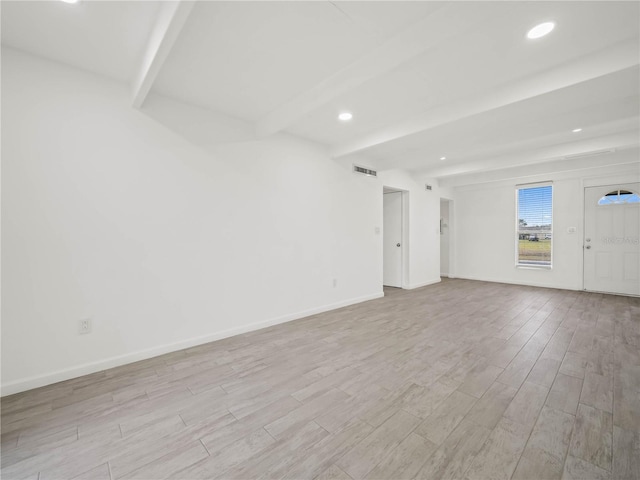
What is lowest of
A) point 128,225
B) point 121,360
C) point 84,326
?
point 121,360

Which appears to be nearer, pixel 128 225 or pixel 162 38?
pixel 162 38

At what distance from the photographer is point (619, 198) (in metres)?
5.48

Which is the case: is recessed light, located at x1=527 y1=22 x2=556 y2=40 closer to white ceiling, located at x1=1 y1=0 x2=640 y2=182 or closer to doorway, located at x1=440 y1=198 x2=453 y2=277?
white ceiling, located at x1=1 y1=0 x2=640 y2=182

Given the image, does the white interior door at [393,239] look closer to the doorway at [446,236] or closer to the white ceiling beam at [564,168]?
the white ceiling beam at [564,168]

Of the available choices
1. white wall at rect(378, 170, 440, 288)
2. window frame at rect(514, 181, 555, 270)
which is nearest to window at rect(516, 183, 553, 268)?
window frame at rect(514, 181, 555, 270)

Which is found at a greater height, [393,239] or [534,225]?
[534,225]

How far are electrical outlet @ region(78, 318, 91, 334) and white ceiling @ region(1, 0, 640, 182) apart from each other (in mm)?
2130

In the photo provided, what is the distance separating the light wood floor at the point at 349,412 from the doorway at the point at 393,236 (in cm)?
307

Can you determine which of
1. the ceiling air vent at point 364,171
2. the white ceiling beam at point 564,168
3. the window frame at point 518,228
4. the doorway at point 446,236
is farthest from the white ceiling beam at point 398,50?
the doorway at point 446,236

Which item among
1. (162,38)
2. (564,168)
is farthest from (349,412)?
(564,168)

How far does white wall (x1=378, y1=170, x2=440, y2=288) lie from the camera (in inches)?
239

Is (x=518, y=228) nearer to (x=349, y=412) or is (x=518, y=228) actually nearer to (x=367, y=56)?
(x=367, y=56)

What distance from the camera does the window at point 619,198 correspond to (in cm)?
536

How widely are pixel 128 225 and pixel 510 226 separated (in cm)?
780
